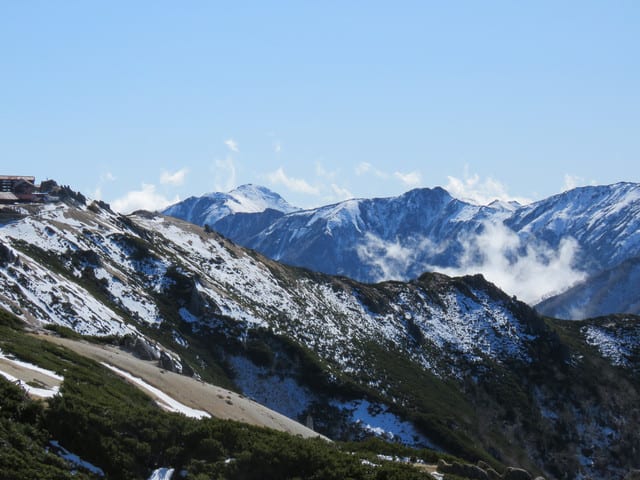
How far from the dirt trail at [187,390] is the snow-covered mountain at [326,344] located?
3595 centimetres

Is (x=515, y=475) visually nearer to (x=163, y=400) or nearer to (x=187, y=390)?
(x=163, y=400)

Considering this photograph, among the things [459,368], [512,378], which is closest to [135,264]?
[459,368]

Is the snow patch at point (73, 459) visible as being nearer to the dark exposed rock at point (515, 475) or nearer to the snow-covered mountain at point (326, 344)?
the dark exposed rock at point (515, 475)

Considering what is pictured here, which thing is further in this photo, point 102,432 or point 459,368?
point 459,368

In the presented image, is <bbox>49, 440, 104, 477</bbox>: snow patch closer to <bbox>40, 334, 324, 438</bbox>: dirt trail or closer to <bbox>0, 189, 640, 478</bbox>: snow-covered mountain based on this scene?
<bbox>40, 334, 324, 438</bbox>: dirt trail

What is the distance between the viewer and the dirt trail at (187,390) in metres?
53.6

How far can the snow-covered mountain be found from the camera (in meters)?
126

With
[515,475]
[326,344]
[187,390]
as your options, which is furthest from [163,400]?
[326,344]

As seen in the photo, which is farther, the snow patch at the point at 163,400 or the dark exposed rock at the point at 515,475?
the snow patch at the point at 163,400

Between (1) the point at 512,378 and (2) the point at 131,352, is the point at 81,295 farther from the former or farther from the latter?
(1) the point at 512,378

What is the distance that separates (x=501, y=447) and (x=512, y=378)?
30.9 meters

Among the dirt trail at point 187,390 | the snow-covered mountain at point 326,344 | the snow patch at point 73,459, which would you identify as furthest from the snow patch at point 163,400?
the snow-covered mountain at point 326,344

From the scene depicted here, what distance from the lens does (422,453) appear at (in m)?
44.6

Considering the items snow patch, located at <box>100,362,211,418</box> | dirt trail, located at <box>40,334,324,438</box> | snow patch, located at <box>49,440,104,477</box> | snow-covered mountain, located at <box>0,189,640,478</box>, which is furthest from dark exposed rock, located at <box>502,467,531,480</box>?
snow-covered mountain, located at <box>0,189,640,478</box>
